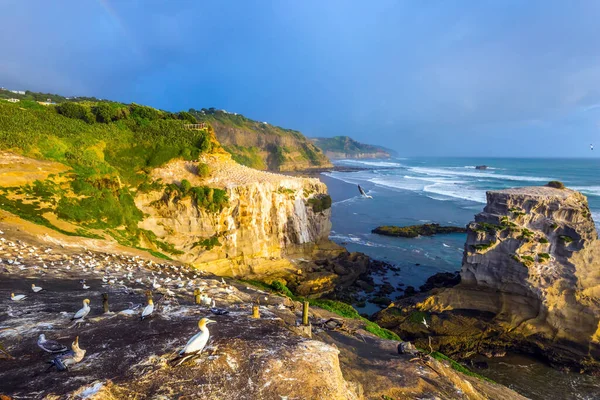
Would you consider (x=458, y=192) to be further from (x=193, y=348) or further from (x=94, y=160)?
(x=193, y=348)

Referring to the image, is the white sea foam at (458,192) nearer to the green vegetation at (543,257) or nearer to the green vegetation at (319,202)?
the green vegetation at (319,202)

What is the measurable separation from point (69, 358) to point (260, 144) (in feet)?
397

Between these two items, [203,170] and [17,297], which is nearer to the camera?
[17,297]

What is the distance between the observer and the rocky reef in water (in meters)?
19.0

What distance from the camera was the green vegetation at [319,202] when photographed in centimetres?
3154

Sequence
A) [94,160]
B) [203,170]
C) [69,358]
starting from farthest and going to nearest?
[203,170] < [94,160] < [69,358]

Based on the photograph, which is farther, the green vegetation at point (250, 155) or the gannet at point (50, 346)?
the green vegetation at point (250, 155)

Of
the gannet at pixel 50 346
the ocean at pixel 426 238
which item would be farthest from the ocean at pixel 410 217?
the gannet at pixel 50 346

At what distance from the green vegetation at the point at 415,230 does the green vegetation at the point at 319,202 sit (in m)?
14.6

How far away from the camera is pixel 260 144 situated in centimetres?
12381

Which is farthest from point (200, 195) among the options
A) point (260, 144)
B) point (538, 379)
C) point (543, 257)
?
point (260, 144)

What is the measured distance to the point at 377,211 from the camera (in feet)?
185

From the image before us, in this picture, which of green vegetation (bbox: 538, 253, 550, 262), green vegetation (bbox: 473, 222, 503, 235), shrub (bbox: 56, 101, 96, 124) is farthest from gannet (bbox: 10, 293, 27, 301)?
green vegetation (bbox: 538, 253, 550, 262)

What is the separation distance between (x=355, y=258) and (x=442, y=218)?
995 inches
